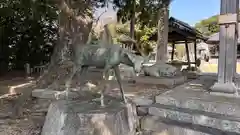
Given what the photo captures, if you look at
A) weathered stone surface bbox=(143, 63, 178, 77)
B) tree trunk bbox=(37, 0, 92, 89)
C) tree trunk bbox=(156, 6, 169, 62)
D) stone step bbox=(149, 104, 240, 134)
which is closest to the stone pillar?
stone step bbox=(149, 104, 240, 134)

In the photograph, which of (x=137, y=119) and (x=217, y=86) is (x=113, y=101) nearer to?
(x=137, y=119)

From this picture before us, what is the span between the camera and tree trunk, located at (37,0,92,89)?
168 inches

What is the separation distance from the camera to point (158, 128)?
3078mm

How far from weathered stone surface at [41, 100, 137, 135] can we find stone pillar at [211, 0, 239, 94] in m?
1.80

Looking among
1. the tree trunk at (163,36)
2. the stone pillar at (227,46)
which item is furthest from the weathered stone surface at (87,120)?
the tree trunk at (163,36)

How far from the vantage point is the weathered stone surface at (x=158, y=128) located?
2881mm

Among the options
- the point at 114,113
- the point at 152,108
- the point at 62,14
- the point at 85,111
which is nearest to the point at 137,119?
the point at 152,108

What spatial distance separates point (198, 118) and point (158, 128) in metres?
0.54

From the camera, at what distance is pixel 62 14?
443cm

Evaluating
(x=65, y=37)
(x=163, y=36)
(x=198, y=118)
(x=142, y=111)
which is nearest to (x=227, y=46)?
(x=198, y=118)

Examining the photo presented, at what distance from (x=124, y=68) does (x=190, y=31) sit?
11.2 ft

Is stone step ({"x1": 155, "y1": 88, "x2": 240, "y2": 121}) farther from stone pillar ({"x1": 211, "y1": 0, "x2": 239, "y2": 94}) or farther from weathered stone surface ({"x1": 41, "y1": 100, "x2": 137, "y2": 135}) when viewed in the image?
weathered stone surface ({"x1": 41, "y1": 100, "x2": 137, "y2": 135})

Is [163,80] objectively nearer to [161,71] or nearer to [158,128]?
[161,71]

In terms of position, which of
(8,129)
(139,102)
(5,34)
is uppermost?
(5,34)
